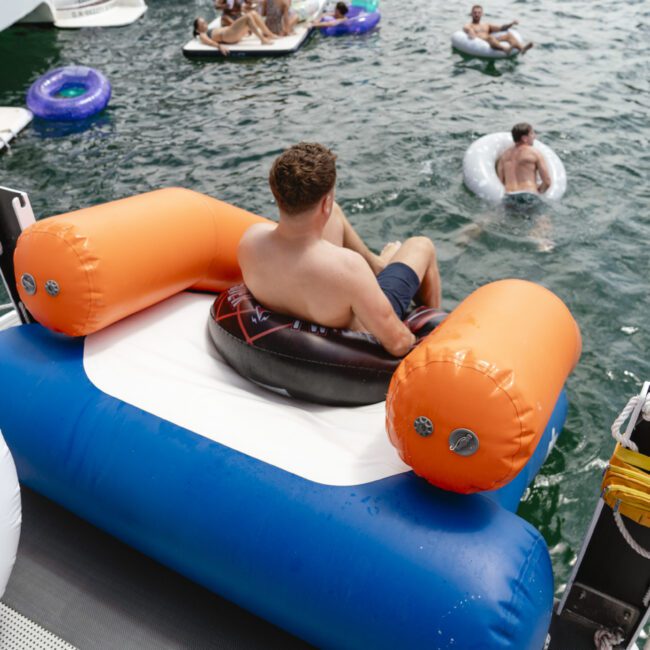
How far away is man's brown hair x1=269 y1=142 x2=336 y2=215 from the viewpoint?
7.67 feet

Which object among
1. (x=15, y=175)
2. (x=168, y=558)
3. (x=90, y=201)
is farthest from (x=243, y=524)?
(x=15, y=175)

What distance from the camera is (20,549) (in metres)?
2.76

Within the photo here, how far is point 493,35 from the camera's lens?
10398 mm

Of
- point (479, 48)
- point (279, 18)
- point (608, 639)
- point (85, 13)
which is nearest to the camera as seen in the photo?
point (608, 639)

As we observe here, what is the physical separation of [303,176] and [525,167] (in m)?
4.25

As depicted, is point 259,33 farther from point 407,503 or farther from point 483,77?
point 407,503

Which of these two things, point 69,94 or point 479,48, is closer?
point 69,94

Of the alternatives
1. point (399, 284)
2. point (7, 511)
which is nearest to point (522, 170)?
point (399, 284)

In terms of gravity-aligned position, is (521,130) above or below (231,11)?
above

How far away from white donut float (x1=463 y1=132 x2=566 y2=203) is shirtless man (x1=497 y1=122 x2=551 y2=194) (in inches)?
2.9

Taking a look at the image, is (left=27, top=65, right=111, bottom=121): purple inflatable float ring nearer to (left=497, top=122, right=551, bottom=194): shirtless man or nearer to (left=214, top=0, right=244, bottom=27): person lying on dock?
(left=214, top=0, right=244, bottom=27): person lying on dock

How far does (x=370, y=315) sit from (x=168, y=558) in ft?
3.76

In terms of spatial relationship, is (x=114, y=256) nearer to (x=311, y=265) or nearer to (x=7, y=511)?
(x=311, y=265)

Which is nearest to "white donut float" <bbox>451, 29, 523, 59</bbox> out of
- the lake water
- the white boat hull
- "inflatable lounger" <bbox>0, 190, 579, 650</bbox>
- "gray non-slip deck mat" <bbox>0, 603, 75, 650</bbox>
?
the lake water
